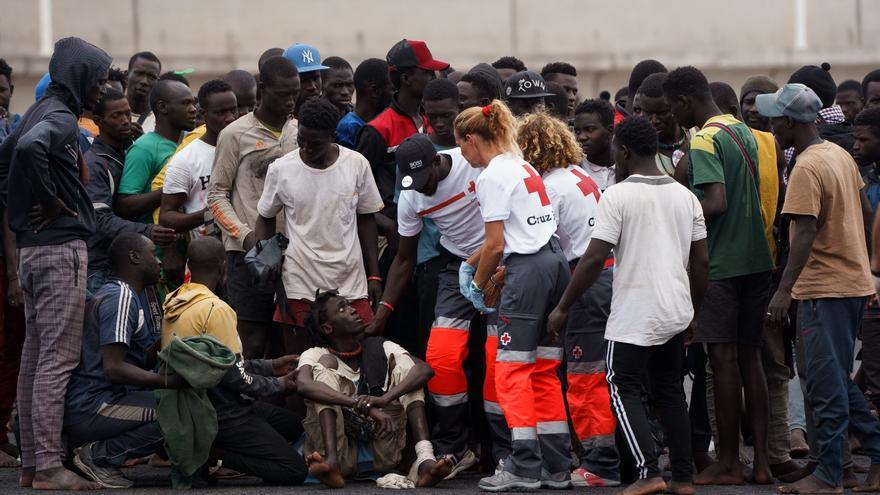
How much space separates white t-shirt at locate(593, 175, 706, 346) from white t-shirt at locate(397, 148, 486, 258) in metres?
1.25

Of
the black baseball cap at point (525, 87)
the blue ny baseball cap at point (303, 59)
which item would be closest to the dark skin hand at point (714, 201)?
the black baseball cap at point (525, 87)

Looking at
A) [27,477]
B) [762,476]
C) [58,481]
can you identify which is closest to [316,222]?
[58,481]

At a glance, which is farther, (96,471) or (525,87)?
(525,87)

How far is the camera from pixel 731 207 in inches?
336

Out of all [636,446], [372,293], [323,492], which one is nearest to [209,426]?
[323,492]

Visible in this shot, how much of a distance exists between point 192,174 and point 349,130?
114 centimetres

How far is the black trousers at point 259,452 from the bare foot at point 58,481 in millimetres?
790

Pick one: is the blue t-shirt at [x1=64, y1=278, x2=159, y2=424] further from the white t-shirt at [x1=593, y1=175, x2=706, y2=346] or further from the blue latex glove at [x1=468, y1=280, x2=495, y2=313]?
the white t-shirt at [x1=593, y1=175, x2=706, y2=346]

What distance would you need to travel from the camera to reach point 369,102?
10.4 metres

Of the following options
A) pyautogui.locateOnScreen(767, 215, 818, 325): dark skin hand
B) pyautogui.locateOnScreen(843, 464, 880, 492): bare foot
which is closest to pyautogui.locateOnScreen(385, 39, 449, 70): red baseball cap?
pyautogui.locateOnScreen(767, 215, 818, 325): dark skin hand

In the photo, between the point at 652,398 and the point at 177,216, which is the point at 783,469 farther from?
the point at 177,216

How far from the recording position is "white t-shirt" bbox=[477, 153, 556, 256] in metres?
8.34

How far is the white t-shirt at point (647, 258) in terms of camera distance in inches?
311

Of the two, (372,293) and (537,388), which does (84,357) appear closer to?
(372,293)
